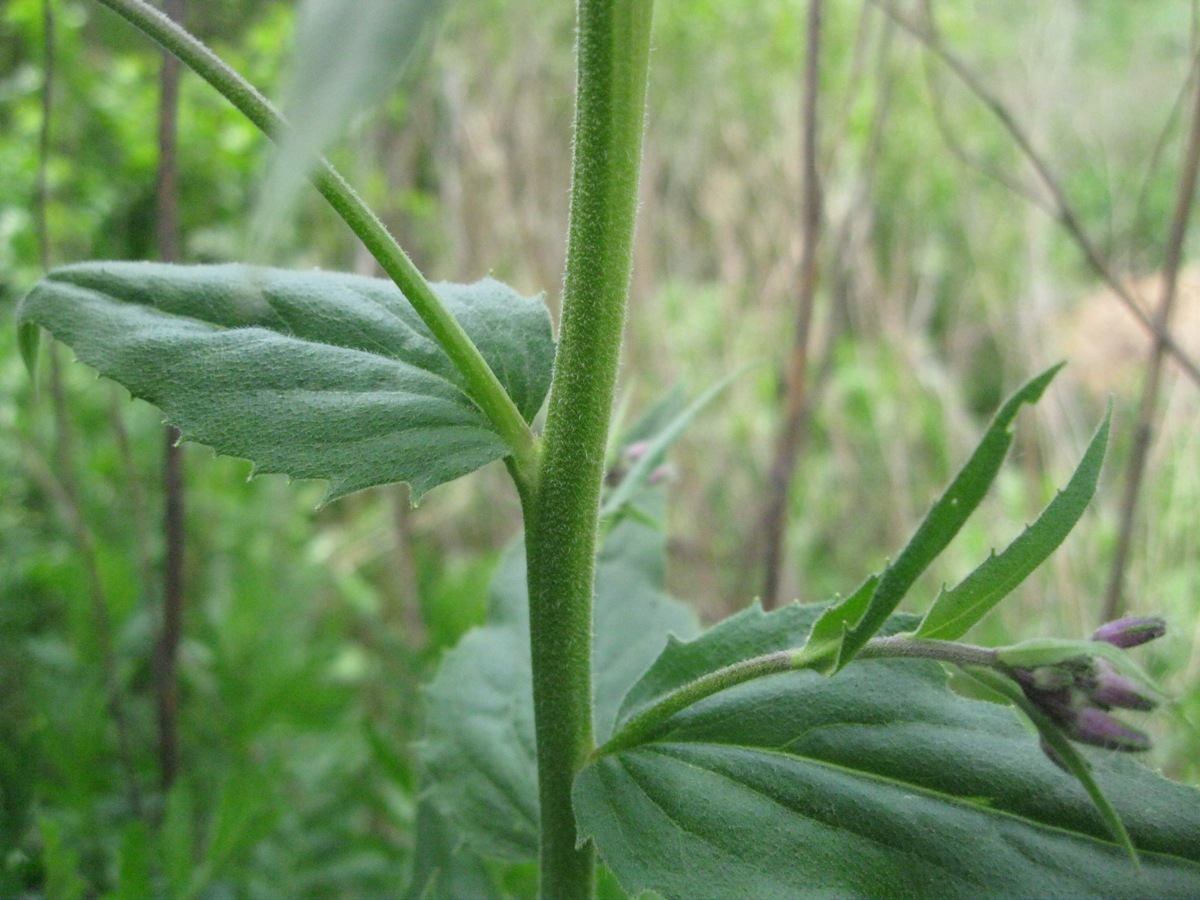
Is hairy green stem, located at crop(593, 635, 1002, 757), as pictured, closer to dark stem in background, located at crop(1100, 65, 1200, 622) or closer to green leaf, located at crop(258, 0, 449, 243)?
green leaf, located at crop(258, 0, 449, 243)

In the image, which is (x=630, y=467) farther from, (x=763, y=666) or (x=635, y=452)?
(x=763, y=666)

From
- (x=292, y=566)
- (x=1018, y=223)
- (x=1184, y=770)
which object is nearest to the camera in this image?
(x=1184, y=770)

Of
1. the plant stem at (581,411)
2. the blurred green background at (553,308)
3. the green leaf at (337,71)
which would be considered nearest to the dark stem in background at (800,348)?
the blurred green background at (553,308)

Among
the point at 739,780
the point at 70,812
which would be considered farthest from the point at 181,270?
the point at 70,812

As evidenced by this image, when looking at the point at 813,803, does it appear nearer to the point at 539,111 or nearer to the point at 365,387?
the point at 365,387

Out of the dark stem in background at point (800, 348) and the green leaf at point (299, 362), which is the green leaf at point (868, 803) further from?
the dark stem in background at point (800, 348)

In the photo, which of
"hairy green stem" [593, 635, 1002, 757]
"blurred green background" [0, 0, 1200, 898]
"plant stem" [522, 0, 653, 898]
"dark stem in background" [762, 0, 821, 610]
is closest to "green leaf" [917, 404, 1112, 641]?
"hairy green stem" [593, 635, 1002, 757]
